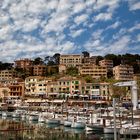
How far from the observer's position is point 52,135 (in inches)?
1499

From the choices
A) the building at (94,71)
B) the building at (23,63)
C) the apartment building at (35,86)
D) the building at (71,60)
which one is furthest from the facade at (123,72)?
the building at (23,63)

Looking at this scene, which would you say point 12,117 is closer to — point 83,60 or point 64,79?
point 64,79

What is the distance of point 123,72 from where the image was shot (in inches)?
4754

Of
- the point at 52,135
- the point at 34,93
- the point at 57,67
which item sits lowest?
the point at 52,135

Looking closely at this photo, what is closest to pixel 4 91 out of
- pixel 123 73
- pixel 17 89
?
pixel 17 89

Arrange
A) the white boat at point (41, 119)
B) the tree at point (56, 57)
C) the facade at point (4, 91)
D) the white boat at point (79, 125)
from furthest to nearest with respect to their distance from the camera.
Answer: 1. the tree at point (56, 57)
2. the facade at point (4, 91)
3. the white boat at point (41, 119)
4. the white boat at point (79, 125)

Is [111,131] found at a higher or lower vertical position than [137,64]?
lower

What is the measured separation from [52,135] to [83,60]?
4430 inches

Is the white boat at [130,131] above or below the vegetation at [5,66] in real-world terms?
below

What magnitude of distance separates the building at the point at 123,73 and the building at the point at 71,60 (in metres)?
26.7

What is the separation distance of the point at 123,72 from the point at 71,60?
109ft

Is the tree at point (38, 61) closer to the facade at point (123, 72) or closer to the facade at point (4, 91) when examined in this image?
the facade at point (123, 72)

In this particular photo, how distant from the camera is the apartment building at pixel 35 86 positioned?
343 feet

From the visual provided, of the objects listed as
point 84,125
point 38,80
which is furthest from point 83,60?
point 84,125
